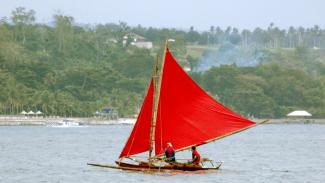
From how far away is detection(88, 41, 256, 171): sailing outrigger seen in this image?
62250 mm

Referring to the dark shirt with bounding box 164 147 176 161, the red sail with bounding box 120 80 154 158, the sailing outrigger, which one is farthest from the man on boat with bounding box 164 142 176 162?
the red sail with bounding box 120 80 154 158

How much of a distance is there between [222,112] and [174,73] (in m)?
3.35

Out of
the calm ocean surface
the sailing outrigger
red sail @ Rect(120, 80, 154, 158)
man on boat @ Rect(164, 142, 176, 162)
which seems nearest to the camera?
man on boat @ Rect(164, 142, 176, 162)

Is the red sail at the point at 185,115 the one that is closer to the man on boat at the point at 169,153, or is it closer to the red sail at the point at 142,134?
the red sail at the point at 142,134

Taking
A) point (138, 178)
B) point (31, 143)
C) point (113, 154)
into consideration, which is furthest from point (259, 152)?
point (138, 178)

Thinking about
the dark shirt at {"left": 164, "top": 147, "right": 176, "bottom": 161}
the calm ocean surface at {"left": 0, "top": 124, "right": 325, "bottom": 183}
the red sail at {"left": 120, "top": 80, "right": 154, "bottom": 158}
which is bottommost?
the calm ocean surface at {"left": 0, "top": 124, "right": 325, "bottom": 183}

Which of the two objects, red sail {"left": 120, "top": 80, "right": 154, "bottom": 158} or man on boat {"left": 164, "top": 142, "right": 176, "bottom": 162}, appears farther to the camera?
red sail {"left": 120, "top": 80, "right": 154, "bottom": 158}

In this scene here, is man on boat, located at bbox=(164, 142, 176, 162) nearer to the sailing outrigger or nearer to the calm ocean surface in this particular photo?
the sailing outrigger

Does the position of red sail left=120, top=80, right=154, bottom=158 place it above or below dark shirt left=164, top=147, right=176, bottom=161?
above

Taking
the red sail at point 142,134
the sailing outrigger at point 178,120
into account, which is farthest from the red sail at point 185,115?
the red sail at point 142,134

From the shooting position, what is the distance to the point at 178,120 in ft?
205

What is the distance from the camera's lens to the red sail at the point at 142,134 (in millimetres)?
62531

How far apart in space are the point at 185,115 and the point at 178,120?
0.47 metres

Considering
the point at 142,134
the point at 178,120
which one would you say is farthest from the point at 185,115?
the point at 142,134
